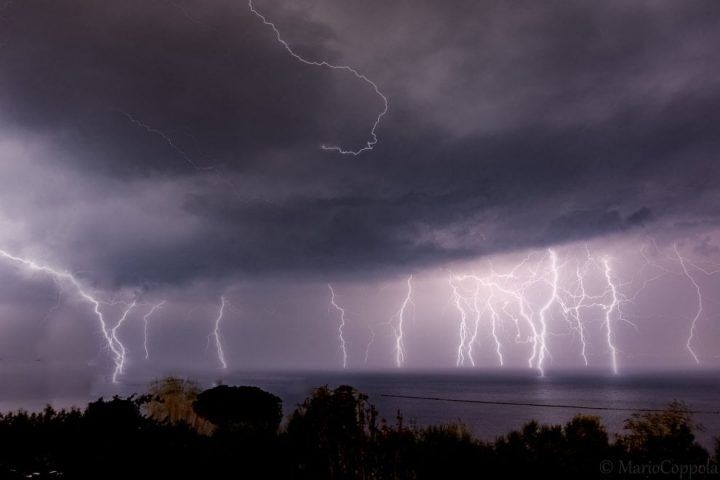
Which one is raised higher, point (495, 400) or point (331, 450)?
point (331, 450)

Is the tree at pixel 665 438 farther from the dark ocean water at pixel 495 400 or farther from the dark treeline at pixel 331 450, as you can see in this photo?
the dark ocean water at pixel 495 400

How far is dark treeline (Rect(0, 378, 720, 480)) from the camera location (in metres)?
5.62

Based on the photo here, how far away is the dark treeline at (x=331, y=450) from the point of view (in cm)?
562

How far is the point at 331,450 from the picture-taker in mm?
6824

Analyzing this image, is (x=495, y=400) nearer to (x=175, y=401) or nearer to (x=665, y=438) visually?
(x=175, y=401)

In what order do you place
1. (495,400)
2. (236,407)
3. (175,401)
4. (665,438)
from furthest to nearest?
1. (495,400)
2. (175,401)
3. (236,407)
4. (665,438)

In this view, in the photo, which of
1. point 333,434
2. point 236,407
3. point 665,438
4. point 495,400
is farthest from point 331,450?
point 495,400

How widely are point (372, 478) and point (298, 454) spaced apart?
→ 5.58 ft

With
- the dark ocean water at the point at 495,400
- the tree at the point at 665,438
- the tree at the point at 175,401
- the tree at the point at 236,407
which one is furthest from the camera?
the dark ocean water at the point at 495,400

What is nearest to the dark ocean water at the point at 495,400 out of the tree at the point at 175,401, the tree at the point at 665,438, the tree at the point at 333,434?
the tree at the point at 333,434

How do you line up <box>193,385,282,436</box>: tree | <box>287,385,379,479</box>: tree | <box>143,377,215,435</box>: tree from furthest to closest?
<box>143,377,215,435</box>: tree → <box>193,385,282,436</box>: tree → <box>287,385,379,479</box>: tree

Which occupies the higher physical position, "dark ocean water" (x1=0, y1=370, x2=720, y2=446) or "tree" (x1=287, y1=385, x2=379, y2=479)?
"tree" (x1=287, y1=385, x2=379, y2=479)

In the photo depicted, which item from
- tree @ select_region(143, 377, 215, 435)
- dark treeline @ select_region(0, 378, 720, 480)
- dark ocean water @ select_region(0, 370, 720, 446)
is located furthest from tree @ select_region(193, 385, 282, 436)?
dark treeline @ select_region(0, 378, 720, 480)

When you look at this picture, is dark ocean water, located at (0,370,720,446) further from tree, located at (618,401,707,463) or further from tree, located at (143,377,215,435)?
tree, located at (143,377,215,435)
